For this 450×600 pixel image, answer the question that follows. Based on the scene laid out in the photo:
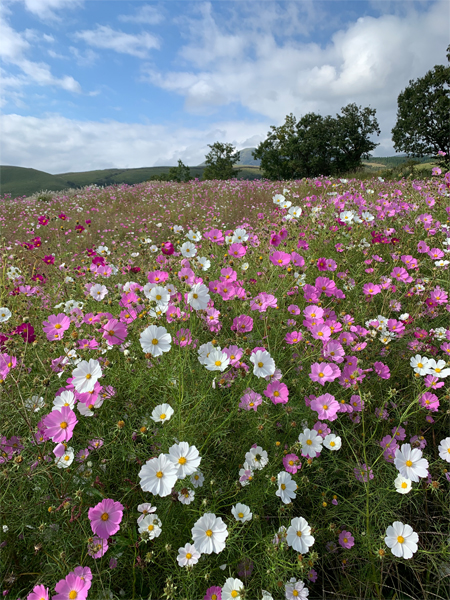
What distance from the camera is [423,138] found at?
23875 millimetres

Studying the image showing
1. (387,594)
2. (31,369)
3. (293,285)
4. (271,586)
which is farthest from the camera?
(293,285)

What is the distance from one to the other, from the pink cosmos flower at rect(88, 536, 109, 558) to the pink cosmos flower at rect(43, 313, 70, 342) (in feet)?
2.91

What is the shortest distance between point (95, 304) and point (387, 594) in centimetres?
204

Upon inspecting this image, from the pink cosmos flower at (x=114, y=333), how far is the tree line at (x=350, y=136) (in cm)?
2881

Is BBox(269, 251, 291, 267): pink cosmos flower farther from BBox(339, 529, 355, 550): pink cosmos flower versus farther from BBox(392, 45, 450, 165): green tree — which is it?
BBox(392, 45, 450, 165): green tree

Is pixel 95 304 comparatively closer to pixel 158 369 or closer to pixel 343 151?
pixel 158 369

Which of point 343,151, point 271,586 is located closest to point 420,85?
point 343,151

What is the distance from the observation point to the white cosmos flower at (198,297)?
1374 millimetres

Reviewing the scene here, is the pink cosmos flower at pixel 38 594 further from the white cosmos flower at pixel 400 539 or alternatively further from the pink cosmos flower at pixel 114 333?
the white cosmos flower at pixel 400 539

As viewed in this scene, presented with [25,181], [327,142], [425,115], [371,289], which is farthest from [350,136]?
[25,181]

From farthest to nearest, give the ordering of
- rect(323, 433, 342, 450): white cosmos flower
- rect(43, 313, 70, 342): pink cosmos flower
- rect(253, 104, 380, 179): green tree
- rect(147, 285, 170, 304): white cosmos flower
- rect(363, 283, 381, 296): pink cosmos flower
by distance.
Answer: rect(253, 104, 380, 179): green tree
rect(363, 283, 381, 296): pink cosmos flower
rect(43, 313, 70, 342): pink cosmos flower
rect(147, 285, 170, 304): white cosmos flower
rect(323, 433, 342, 450): white cosmos flower

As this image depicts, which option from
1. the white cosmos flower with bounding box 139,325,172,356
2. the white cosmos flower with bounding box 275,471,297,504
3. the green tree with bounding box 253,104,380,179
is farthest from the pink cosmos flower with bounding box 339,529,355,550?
the green tree with bounding box 253,104,380,179

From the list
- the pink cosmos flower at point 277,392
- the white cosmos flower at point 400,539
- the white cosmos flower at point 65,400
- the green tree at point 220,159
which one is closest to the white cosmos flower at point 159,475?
the white cosmos flower at point 65,400

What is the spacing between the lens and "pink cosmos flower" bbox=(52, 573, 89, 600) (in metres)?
0.88
